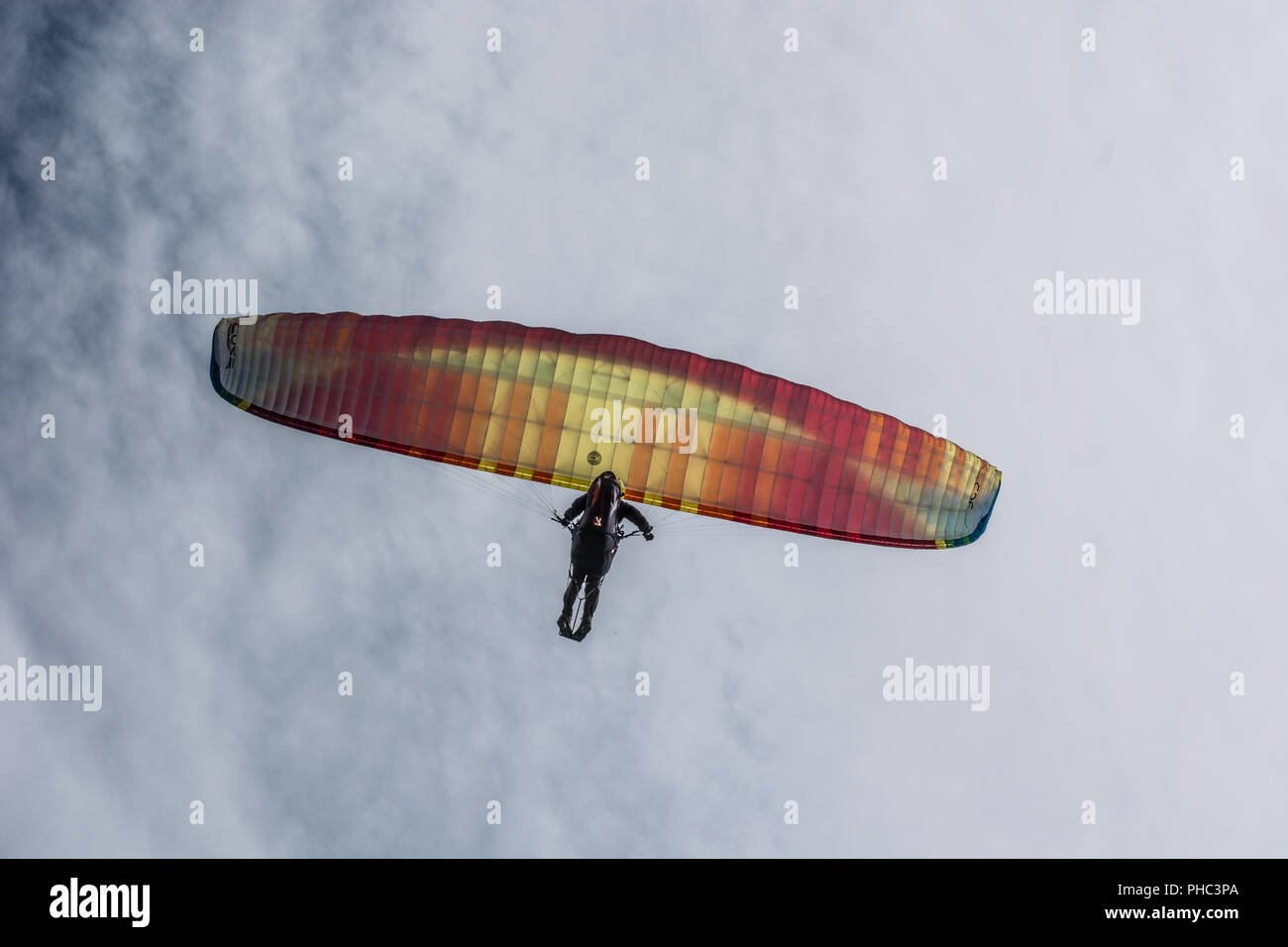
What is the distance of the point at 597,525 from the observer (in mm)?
28438

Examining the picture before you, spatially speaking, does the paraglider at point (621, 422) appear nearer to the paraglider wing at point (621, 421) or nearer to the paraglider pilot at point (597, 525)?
the paraglider wing at point (621, 421)

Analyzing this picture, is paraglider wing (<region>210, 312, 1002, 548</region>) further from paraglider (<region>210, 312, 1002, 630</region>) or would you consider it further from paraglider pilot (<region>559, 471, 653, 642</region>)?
paraglider pilot (<region>559, 471, 653, 642</region>)

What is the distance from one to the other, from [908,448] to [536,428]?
37.0ft

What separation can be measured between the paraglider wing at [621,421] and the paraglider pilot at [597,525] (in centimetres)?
82

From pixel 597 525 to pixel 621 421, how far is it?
3.25 m

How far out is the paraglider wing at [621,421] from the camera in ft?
96.8

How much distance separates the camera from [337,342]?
30500mm

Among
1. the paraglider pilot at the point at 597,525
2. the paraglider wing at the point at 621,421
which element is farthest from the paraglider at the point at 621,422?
the paraglider pilot at the point at 597,525

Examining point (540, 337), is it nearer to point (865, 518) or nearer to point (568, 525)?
point (568, 525)

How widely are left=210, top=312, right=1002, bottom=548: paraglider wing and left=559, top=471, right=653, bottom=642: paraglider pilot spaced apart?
0.82m

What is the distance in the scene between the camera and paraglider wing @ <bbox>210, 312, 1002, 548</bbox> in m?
29.5

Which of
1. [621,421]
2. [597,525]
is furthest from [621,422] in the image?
[597,525]

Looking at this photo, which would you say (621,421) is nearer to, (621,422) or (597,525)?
(621,422)
